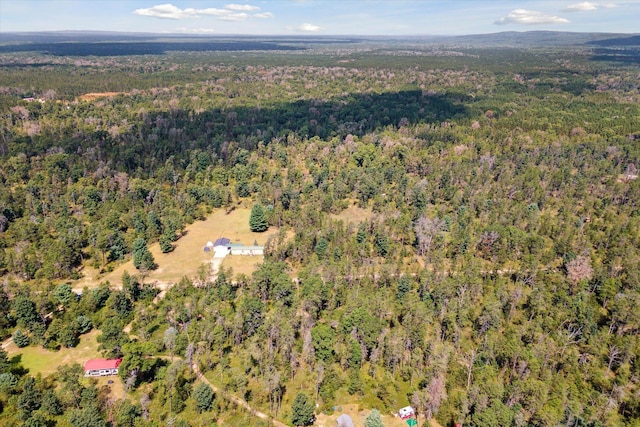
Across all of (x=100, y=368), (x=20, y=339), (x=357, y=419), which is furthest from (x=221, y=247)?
(x=357, y=419)

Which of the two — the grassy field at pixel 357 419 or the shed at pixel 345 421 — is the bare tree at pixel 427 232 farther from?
the shed at pixel 345 421

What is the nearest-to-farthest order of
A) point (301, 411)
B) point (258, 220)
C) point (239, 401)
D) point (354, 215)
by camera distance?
point (301, 411) < point (239, 401) < point (258, 220) < point (354, 215)

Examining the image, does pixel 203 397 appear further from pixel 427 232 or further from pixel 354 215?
pixel 354 215

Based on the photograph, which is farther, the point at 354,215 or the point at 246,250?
the point at 354,215

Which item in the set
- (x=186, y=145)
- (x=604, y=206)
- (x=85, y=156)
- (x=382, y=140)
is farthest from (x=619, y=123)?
(x=85, y=156)

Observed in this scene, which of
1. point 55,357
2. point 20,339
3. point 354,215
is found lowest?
point 55,357

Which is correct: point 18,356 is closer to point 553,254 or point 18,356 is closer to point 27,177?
point 27,177

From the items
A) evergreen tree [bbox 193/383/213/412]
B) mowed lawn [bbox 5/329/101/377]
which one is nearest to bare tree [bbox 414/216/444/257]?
evergreen tree [bbox 193/383/213/412]
